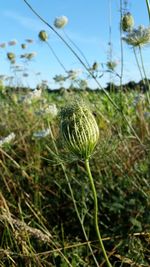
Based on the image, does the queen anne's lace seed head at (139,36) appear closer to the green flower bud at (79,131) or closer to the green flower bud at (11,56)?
the green flower bud at (79,131)

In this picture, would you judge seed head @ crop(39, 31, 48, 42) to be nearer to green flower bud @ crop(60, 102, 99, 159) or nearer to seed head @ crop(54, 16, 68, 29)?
seed head @ crop(54, 16, 68, 29)

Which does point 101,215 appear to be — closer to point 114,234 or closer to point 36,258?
point 114,234

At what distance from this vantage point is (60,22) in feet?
9.04

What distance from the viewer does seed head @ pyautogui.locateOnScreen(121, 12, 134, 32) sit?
6.92 ft

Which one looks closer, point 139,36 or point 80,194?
point 139,36

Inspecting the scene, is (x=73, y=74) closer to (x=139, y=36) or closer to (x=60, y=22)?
(x=60, y=22)

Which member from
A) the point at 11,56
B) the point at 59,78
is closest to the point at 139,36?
the point at 59,78

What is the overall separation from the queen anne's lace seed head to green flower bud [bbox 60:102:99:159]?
2.54 ft

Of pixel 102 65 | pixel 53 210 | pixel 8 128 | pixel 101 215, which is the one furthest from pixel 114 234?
pixel 8 128

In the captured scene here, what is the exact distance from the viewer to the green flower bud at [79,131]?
1388 mm

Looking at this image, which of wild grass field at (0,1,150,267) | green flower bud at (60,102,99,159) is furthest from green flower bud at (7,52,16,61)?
green flower bud at (60,102,99,159)

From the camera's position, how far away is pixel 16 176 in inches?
117

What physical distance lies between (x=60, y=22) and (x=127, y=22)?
723 millimetres

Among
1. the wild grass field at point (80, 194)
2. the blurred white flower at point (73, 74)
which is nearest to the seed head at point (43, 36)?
the wild grass field at point (80, 194)
